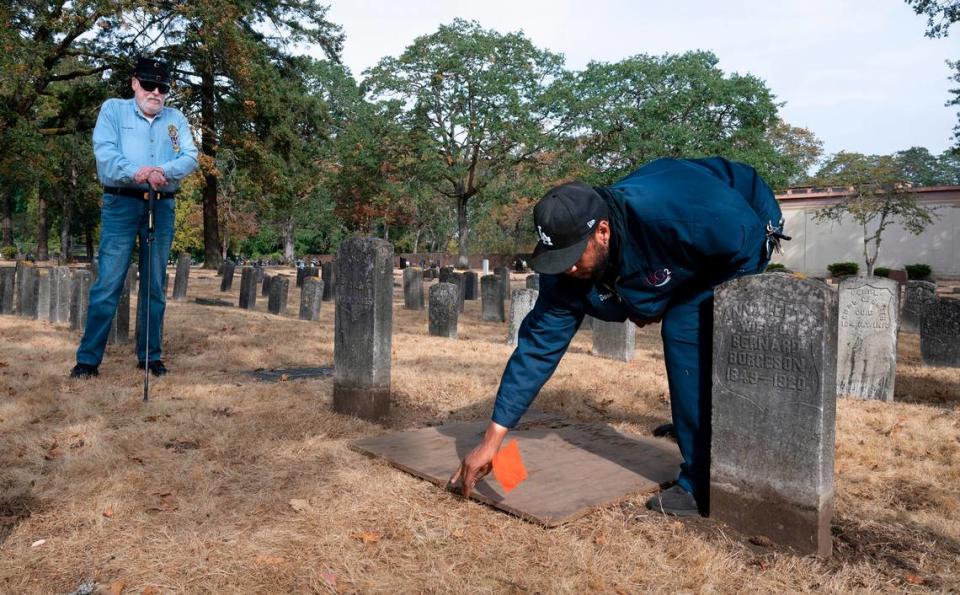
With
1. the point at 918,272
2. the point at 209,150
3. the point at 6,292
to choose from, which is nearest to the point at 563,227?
the point at 6,292

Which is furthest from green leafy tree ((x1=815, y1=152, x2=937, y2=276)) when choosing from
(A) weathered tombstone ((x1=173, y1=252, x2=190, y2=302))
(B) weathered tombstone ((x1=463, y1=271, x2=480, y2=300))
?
(A) weathered tombstone ((x1=173, y1=252, x2=190, y2=302))

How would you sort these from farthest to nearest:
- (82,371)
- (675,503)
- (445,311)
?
(445,311), (82,371), (675,503)

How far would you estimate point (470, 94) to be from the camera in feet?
103

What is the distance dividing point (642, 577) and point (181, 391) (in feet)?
12.9

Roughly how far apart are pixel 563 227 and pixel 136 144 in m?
4.15

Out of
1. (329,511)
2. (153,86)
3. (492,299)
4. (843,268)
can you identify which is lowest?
(329,511)

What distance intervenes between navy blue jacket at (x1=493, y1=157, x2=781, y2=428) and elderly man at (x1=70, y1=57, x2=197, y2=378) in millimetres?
3450

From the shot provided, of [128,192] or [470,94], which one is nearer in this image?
[128,192]

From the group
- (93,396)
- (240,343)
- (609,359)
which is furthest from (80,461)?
(609,359)

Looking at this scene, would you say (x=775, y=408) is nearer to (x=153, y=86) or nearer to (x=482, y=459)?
(x=482, y=459)

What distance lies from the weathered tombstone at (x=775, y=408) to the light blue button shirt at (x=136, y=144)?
13.8 ft

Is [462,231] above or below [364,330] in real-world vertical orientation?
above

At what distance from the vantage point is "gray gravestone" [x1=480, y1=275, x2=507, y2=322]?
12.8 metres

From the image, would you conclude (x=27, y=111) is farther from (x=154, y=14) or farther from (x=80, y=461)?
(x=80, y=461)
